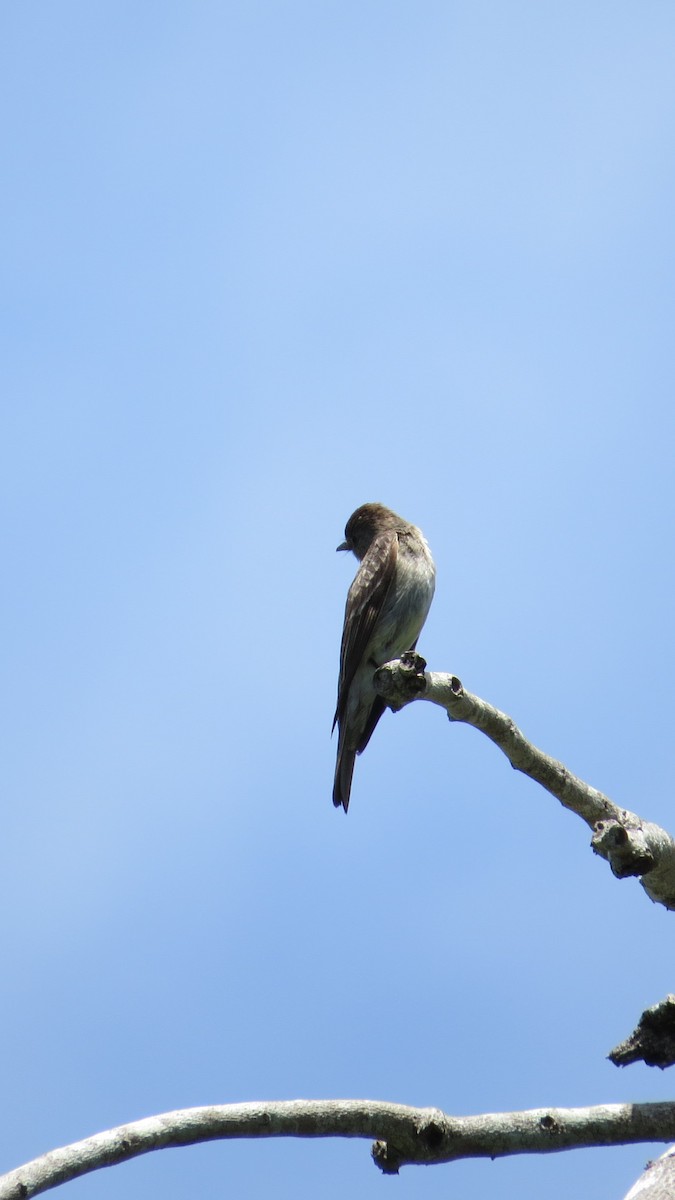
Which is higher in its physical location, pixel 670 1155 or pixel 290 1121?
pixel 290 1121

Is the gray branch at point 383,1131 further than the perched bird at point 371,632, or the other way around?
the perched bird at point 371,632

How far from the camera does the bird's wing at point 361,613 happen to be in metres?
8.76

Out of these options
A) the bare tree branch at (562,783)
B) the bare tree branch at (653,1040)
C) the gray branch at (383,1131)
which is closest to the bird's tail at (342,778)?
the bare tree branch at (562,783)

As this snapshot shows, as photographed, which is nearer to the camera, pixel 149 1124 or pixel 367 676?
pixel 149 1124

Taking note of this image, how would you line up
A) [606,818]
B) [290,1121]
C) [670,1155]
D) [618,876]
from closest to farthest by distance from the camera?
[670,1155] < [290,1121] < [618,876] < [606,818]

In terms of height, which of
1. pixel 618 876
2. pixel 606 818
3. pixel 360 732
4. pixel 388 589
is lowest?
pixel 618 876

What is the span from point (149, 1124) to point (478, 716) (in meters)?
2.41

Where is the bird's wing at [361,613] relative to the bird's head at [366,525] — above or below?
below

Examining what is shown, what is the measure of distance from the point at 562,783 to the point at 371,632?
3.47 metres

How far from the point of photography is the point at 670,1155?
151 inches

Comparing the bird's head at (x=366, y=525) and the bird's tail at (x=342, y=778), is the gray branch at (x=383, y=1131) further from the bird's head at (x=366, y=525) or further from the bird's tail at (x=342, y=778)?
the bird's head at (x=366, y=525)

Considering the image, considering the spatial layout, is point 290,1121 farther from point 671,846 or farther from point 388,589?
point 388,589

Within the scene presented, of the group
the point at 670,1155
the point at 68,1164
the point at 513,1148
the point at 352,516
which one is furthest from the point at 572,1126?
the point at 352,516

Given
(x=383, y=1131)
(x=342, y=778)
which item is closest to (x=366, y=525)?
(x=342, y=778)
